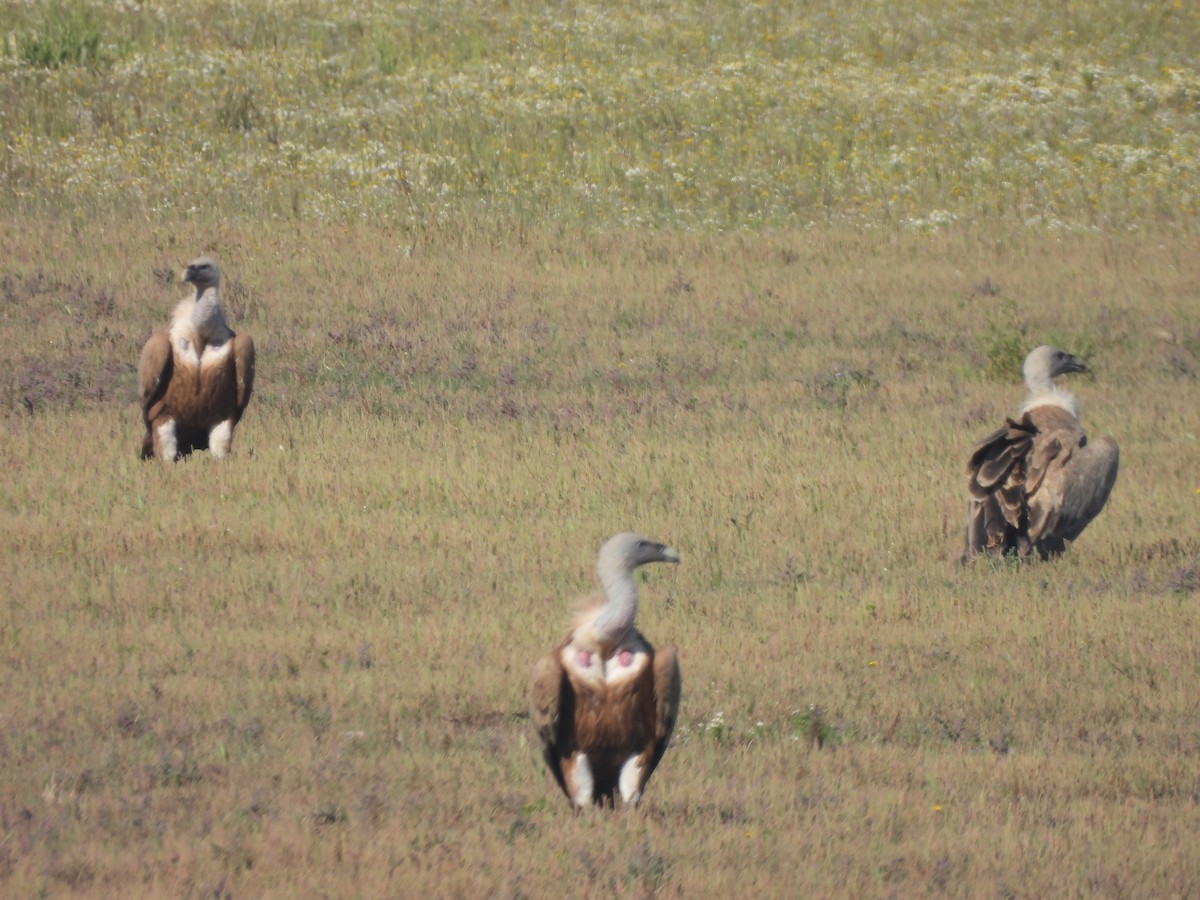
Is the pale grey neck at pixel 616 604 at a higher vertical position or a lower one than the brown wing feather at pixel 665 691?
higher

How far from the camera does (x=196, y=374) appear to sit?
39.8 ft

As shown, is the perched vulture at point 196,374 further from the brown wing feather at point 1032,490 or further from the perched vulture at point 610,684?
the perched vulture at point 610,684

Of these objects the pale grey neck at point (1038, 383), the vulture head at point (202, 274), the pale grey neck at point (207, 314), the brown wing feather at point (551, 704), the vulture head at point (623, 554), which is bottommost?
the brown wing feather at point (551, 704)

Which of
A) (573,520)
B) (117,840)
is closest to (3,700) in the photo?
(117,840)

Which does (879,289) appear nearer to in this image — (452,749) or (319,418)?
(319,418)

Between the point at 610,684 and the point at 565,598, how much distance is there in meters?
3.34

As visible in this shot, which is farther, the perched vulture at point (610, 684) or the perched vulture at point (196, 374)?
the perched vulture at point (196, 374)

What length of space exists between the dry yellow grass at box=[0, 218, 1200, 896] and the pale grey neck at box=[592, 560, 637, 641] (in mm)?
717

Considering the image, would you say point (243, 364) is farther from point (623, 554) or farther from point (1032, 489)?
point (623, 554)

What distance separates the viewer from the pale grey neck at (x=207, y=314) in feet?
40.1

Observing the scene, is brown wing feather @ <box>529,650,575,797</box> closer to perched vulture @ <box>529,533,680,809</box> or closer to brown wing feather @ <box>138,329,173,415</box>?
perched vulture @ <box>529,533,680,809</box>

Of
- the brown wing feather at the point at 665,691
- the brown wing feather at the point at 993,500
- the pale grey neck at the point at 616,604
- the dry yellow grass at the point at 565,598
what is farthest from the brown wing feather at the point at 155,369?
the brown wing feather at the point at 665,691

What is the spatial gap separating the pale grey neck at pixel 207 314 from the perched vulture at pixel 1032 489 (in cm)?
549

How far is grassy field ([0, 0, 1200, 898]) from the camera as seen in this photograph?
242 inches
